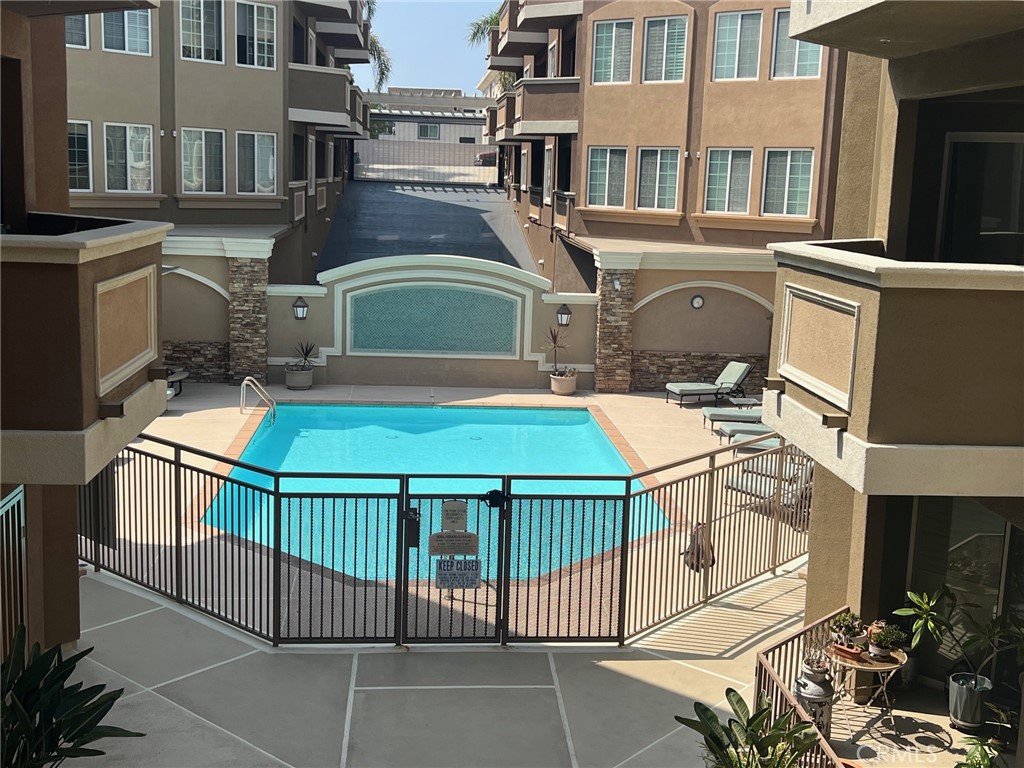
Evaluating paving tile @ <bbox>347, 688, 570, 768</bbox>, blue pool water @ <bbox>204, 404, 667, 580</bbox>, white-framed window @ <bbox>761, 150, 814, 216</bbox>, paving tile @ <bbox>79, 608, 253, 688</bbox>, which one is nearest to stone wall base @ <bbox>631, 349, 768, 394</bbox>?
blue pool water @ <bbox>204, 404, 667, 580</bbox>

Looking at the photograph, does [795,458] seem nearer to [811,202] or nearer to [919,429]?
[919,429]

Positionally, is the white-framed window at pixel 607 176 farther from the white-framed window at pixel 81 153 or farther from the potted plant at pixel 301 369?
the white-framed window at pixel 81 153

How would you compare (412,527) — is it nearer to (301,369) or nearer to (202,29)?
(301,369)

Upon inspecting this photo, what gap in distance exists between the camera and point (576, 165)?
29234 mm

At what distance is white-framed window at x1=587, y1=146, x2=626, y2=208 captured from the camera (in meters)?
28.4

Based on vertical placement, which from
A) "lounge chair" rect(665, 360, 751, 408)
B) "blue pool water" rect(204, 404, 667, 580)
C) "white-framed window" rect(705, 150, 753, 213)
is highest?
"white-framed window" rect(705, 150, 753, 213)

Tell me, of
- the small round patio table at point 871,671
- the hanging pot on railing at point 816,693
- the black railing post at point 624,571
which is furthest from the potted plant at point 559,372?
the hanging pot on railing at point 816,693

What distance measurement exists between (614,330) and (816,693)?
16.6 meters

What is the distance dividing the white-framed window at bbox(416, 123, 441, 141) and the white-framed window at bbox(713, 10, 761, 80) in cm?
4230

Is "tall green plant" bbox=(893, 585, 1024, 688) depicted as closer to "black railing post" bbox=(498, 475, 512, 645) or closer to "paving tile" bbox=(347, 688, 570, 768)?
"paving tile" bbox=(347, 688, 570, 768)

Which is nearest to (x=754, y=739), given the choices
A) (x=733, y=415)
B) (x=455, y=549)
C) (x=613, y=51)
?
(x=455, y=549)

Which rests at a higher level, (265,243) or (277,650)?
(265,243)

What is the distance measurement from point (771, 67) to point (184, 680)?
20.7 metres

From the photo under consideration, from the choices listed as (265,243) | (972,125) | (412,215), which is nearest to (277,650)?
(972,125)
